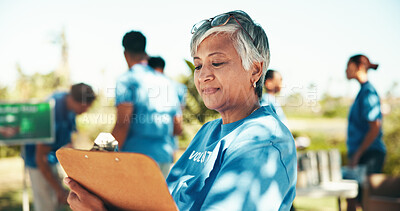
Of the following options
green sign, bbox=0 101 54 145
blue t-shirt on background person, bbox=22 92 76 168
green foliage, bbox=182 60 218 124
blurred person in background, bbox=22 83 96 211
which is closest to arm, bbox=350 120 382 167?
blurred person in background, bbox=22 83 96 211

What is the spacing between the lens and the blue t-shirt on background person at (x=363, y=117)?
161 inches

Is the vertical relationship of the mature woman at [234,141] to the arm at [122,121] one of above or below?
above

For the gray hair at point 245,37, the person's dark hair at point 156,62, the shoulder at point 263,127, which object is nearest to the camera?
the shoulder at point 263,127

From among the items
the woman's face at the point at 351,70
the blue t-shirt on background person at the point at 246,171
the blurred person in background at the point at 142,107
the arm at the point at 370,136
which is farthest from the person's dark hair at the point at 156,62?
the blue t-shirt on background person at the point at 246,171

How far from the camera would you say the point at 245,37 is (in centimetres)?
141

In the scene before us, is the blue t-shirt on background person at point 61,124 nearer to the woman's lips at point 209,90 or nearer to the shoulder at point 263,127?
the woman's lips at point 209,90

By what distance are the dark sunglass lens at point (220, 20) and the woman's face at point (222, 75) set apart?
0.17 ft

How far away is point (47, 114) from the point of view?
5.62m

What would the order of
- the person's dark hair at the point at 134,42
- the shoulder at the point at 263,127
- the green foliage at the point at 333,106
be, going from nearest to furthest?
the shoulder at the point at 263,127
the person's dark hair at the point at 134,42
the green foliage at the point at 333,106

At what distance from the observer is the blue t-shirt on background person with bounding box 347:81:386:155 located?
4.09 m

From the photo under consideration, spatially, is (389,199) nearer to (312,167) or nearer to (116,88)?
(312,167)

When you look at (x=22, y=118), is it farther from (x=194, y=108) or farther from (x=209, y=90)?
(x=209, y=90)

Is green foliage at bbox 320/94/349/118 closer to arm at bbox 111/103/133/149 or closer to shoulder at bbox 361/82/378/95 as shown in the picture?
shoulder at bbox 361/82/378/95

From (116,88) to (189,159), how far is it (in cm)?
199
